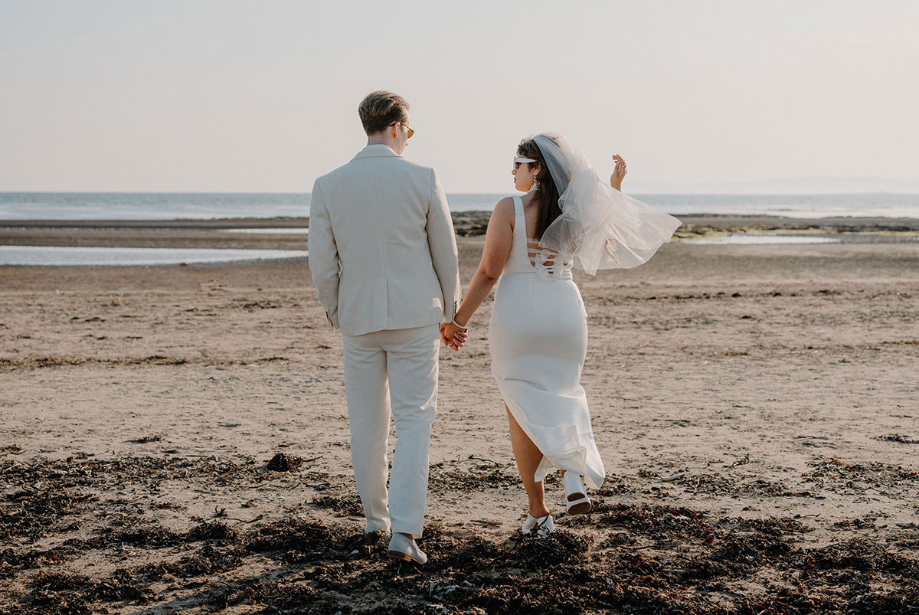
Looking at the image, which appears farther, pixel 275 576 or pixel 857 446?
pixel 857 446

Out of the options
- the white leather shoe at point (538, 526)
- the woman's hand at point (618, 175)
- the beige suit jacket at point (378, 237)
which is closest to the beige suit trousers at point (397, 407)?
the beige suit jacket at point (378, 237)

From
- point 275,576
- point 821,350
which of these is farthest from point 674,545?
point 821,350

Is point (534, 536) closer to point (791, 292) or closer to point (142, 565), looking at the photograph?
point (142, 565)

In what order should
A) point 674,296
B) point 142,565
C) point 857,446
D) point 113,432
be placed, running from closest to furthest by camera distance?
point 142,565 → point 857,446 → point 113,432 → point 674,296

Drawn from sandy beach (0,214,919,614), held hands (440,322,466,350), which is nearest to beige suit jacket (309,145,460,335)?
held hands (440,322,466,350)

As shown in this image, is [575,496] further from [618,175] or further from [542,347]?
[618,175]

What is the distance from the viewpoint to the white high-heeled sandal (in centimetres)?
380

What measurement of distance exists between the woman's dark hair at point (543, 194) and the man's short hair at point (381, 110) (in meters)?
0.68

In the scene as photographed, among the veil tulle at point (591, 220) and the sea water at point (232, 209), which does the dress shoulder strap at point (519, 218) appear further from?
the sea water at point (232, 209)

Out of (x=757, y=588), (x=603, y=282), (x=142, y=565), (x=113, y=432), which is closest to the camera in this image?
(x=757, y=588)

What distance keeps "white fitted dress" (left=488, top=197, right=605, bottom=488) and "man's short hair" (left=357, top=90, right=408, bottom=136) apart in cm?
72

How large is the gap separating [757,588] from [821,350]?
266 inches

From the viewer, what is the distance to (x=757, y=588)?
141 inches

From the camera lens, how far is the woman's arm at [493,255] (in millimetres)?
3971
